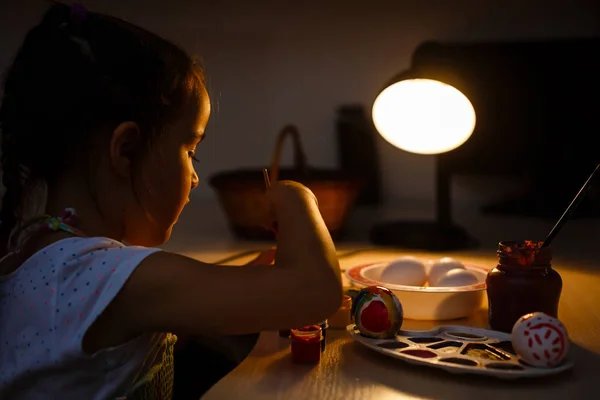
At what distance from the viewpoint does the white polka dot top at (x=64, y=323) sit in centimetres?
65

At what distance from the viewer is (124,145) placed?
0.75 meters

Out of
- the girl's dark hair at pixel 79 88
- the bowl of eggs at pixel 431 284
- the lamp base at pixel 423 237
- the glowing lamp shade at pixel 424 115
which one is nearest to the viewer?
the girl's dark hair at pixel 79 88

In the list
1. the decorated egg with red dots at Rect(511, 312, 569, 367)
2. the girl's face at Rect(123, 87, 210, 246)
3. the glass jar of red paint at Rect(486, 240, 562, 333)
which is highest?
the girl's face at Rect(123, 87, 210, 246)

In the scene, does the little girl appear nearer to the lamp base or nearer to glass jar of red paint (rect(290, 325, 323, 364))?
glass jar of red paint (rect(290, 325, 323, 364))

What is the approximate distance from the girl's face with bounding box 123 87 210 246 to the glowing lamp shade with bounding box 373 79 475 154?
1.05ft

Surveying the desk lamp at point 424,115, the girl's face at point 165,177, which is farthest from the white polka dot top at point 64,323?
the desk lamp at point 424,115

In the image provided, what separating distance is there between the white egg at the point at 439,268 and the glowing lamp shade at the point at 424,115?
0.72 ft

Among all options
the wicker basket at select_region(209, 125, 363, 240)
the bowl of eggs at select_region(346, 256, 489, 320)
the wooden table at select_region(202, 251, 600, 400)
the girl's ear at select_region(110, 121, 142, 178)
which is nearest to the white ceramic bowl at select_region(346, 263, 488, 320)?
the bowl of eggs at select_region(346, 256, 489, 320)

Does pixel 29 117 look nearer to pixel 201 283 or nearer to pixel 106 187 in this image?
pixel 106 187

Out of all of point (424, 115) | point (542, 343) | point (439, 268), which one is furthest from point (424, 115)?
point (542, 343)

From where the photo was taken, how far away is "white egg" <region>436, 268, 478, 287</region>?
857mm

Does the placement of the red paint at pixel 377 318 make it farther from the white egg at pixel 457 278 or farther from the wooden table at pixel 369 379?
the white egg at pixel 457 278

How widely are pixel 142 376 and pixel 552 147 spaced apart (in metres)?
1.13

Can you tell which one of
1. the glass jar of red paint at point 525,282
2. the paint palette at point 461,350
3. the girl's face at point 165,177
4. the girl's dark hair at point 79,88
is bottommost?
the paint palette at point 461,350
